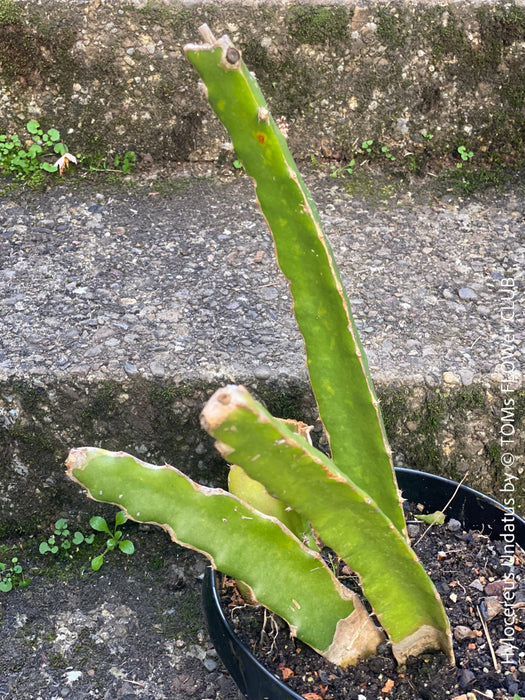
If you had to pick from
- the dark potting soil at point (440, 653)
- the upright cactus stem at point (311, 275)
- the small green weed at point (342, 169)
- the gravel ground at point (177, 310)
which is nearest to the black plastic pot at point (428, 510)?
the dark potting soil at point (440, 653)

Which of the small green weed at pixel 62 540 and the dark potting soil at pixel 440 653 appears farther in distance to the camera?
the small green weed at pixel 62 540

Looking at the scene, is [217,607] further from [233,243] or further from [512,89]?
[512,89]

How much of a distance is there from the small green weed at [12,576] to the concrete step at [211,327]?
7 centimetres

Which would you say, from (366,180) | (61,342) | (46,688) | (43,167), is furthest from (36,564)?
(366,180)

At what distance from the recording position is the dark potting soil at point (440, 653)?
925 mm

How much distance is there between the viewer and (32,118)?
1.68 metres

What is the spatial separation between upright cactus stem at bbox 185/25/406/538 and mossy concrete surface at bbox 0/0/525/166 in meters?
0.89

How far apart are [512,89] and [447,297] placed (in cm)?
59

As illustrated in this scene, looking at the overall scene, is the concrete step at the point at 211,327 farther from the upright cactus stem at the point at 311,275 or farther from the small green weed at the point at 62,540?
the upright cactus stem at the point at 311,275

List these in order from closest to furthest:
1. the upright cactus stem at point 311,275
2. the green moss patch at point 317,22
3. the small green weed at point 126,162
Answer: the upright cactus stem at point 311,275 < the green moss patch at point 317,22 < the small green weed at point 126,162

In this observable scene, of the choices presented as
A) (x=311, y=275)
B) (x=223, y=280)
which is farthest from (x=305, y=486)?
(x=223, y=280)

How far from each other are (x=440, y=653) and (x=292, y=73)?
1296 millimetres

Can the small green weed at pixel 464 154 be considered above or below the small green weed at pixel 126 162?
above

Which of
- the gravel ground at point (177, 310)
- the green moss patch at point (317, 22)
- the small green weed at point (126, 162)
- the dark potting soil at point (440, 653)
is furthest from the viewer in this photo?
the small green weed at point (126, 162)
